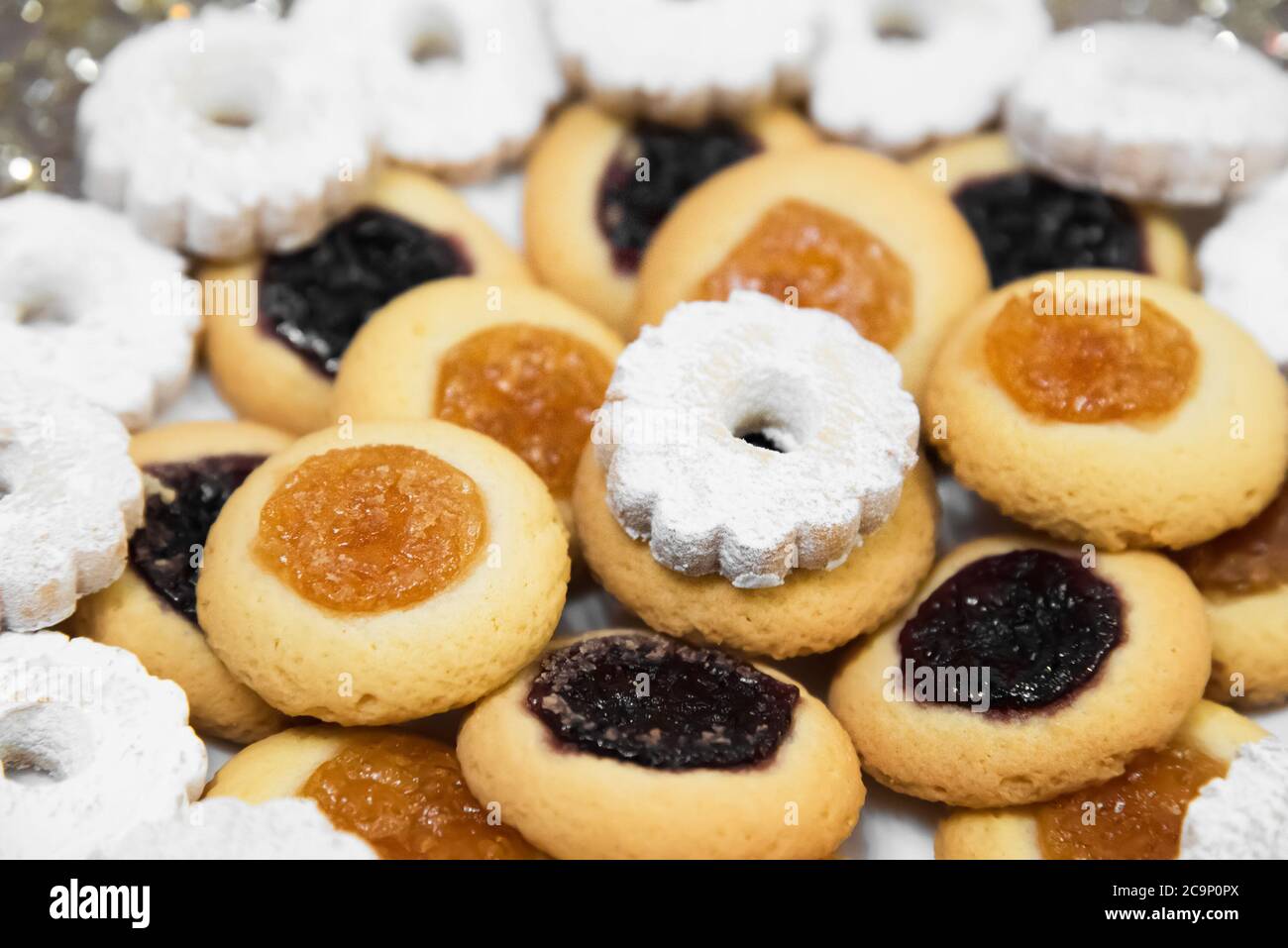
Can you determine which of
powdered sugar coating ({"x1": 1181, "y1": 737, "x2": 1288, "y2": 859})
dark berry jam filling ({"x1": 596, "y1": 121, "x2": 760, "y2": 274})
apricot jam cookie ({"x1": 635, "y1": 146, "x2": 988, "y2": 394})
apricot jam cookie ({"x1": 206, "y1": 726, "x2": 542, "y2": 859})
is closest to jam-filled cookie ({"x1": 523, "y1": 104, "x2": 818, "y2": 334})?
dark berry jam filling ({"x1": 596, "y1": 121, "x2": 760, "y2": 274})

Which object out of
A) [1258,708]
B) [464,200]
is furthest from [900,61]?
→ [1258,708]

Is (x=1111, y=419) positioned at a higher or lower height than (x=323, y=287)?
higher

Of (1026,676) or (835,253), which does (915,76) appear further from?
(1026,676)

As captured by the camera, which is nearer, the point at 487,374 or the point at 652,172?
the point at 487,374

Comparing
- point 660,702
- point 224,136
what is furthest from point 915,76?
point 660,702
